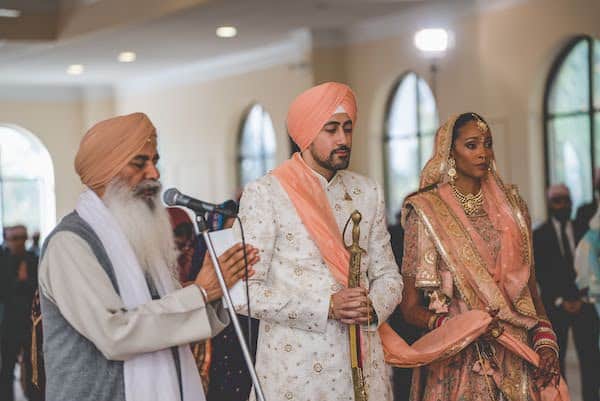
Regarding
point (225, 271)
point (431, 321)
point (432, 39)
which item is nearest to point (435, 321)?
point (431, 321)

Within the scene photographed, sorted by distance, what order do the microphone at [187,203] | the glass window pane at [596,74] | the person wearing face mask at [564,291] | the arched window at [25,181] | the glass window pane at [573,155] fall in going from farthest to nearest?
the arched window at [25,181] < the glass window pane at [573,155] < the glass window pane at [596,74] < the person wearing face mask at [564,291] < the microphone at [187,203]

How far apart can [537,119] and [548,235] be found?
4.09m

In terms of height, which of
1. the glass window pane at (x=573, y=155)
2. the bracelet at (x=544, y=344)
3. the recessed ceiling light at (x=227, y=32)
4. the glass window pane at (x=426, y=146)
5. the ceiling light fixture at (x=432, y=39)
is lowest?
the bracelet at (x=544, y=344)

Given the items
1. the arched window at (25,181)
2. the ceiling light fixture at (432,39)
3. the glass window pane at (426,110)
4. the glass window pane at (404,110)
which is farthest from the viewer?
the arched window at (25,181)

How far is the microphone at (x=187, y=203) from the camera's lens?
3.12 metres

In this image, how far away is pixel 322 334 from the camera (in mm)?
3828

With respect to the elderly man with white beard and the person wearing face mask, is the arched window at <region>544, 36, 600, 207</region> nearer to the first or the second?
the person wearing face mask

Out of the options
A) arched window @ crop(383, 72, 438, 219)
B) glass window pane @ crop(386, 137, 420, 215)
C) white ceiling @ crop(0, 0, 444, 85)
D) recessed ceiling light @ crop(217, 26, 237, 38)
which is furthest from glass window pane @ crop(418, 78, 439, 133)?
recessed ceiling light @ crop(217, 26, 237, 38)

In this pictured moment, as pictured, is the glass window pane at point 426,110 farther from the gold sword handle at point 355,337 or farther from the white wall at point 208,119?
the gold sword handle at point 355,337

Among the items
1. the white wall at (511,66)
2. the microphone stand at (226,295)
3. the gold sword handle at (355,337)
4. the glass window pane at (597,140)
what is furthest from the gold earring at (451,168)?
the glass window pane at (597,140)

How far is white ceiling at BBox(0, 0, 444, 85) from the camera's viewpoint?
40.3ft

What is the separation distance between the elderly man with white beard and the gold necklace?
4.48ft

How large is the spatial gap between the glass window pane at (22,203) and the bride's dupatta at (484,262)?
53.0 ft

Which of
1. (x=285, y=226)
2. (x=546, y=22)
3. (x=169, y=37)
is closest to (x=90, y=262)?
(x=285, y=226)
